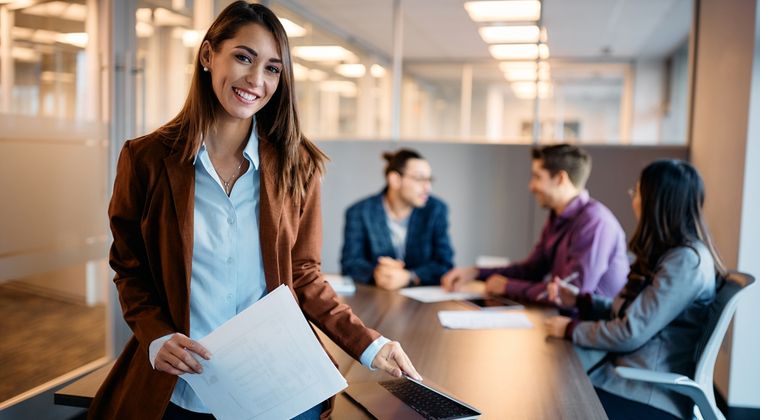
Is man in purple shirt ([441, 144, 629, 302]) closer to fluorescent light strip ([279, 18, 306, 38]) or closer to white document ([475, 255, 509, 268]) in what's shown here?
white document ([475, 255, 509, 268])

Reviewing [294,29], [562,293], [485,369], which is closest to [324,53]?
[294,29]

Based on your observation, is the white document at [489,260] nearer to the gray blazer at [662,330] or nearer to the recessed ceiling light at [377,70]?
the recessed ceiling light at [377,70]

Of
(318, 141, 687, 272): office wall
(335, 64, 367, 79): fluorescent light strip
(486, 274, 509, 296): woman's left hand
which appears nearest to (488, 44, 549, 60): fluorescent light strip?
(318, 141, 687, 272): office wall

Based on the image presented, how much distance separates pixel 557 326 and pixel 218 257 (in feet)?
4.44

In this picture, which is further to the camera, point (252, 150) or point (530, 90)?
point (530, 90)

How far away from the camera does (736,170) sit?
3.44m

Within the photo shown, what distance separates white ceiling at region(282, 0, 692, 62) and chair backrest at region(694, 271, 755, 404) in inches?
126

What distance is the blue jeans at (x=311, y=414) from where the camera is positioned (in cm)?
135

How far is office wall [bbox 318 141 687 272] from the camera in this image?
4.91m

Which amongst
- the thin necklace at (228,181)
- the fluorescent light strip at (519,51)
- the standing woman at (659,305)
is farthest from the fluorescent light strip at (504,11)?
the thin necklace at (228,181)

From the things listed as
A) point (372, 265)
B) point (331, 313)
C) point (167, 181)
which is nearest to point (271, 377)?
point (331, 313)

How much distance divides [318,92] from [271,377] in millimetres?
4587

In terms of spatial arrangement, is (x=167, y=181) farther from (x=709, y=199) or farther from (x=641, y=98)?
(x=641, y=98)

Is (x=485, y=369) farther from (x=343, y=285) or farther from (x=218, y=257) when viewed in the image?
(x=343, y=285)
